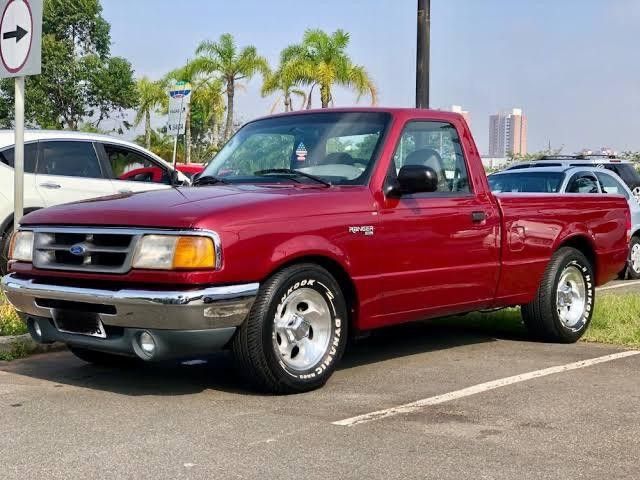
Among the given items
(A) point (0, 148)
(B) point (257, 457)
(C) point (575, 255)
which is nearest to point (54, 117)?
(A) point (0, 148)

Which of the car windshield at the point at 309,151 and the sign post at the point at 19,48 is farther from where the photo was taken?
the sign post at the point at 19,48

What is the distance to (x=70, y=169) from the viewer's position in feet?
36.3

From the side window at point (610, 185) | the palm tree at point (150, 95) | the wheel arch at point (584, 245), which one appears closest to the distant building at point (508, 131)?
the palm tree at point (150, 95)

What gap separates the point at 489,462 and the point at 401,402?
123cm

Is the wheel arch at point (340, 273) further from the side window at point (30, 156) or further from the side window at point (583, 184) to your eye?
the side window at point (583, 184)

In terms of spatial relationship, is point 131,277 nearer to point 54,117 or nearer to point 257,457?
point 257,457

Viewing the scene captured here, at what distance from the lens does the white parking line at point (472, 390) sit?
505 centimetres

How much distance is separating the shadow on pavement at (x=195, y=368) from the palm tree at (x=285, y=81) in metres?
29.7

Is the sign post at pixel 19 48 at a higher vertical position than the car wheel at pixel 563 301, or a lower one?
higher

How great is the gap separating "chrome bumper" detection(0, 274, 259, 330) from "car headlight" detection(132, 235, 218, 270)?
0.14 metres

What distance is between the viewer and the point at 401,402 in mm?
5461

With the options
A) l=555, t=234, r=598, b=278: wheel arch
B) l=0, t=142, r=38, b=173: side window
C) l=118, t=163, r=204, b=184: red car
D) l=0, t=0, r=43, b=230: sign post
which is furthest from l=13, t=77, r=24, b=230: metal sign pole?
l=555, t=234, r=598, b=278: wheel arch

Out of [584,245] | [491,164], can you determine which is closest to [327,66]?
[491,164]

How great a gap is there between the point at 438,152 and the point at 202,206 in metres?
2.13
